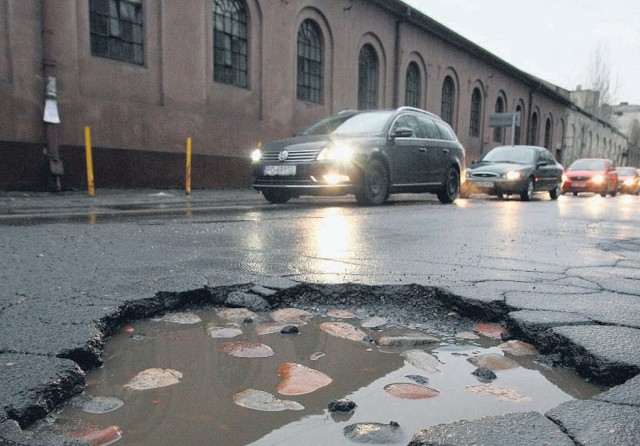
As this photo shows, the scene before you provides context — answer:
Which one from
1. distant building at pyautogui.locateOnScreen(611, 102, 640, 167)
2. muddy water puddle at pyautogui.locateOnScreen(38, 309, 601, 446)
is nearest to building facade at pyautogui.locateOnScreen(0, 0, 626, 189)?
muddy water puddle at pyautogui.locateOnScreen(38, 309, 601, 446)

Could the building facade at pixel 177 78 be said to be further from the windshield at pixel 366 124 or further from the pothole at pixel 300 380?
the pothole at pixel 300 380

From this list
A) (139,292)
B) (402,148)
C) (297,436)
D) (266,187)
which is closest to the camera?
(297,436)

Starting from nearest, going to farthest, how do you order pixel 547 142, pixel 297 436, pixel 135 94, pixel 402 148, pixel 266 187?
pixel 297 436 → pixel 266 187 → pixel 402 148 → pixel 135 94 → pixel 547 142

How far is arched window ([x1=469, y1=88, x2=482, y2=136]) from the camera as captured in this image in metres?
24.5

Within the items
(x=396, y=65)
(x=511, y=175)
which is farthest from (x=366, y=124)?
(x=396, y=65)

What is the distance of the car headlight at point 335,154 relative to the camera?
740 centimetres

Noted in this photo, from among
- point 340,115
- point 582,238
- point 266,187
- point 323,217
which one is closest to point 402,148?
point 340,115

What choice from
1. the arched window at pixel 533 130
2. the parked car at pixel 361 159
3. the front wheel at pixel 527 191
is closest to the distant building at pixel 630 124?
the arched window at pixel 533 130

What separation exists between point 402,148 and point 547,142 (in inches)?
1149

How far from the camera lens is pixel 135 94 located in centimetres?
1020

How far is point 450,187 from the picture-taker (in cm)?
994

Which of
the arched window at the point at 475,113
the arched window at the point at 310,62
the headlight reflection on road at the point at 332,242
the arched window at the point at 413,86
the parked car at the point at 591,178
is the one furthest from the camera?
the arched window at the point at 475,113

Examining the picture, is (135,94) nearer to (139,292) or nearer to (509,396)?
(139,292)

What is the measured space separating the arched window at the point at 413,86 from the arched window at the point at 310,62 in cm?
515
